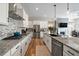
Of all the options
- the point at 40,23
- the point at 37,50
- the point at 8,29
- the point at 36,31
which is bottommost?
the point at 37,50

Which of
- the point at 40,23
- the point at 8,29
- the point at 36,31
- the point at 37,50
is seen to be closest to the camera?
the point at 8,29

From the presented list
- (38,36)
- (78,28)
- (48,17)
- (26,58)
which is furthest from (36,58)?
(48,17)

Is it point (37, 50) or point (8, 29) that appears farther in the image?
point (37, 50)

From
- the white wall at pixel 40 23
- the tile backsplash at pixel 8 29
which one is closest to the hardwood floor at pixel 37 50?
the tile backsplash at pixel 8 29

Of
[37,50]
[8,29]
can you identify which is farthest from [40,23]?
[8,29]

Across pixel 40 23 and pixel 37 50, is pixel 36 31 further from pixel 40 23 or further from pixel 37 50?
pixel 37 50

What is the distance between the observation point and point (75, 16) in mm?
8484

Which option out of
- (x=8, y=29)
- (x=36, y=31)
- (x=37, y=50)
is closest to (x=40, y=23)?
(x=36, y=31)

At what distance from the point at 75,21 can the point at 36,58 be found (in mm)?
7596

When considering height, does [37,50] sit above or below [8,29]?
below

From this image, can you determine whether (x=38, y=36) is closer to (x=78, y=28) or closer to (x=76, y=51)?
(x=78, y=28)

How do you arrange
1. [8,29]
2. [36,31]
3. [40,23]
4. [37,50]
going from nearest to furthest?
1. [8,29]
2. [37,50]
3. [36,31]
4. [40,23]

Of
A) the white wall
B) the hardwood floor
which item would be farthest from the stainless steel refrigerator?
the hardwood floor

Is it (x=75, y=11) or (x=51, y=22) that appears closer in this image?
(x=75, y=11)
